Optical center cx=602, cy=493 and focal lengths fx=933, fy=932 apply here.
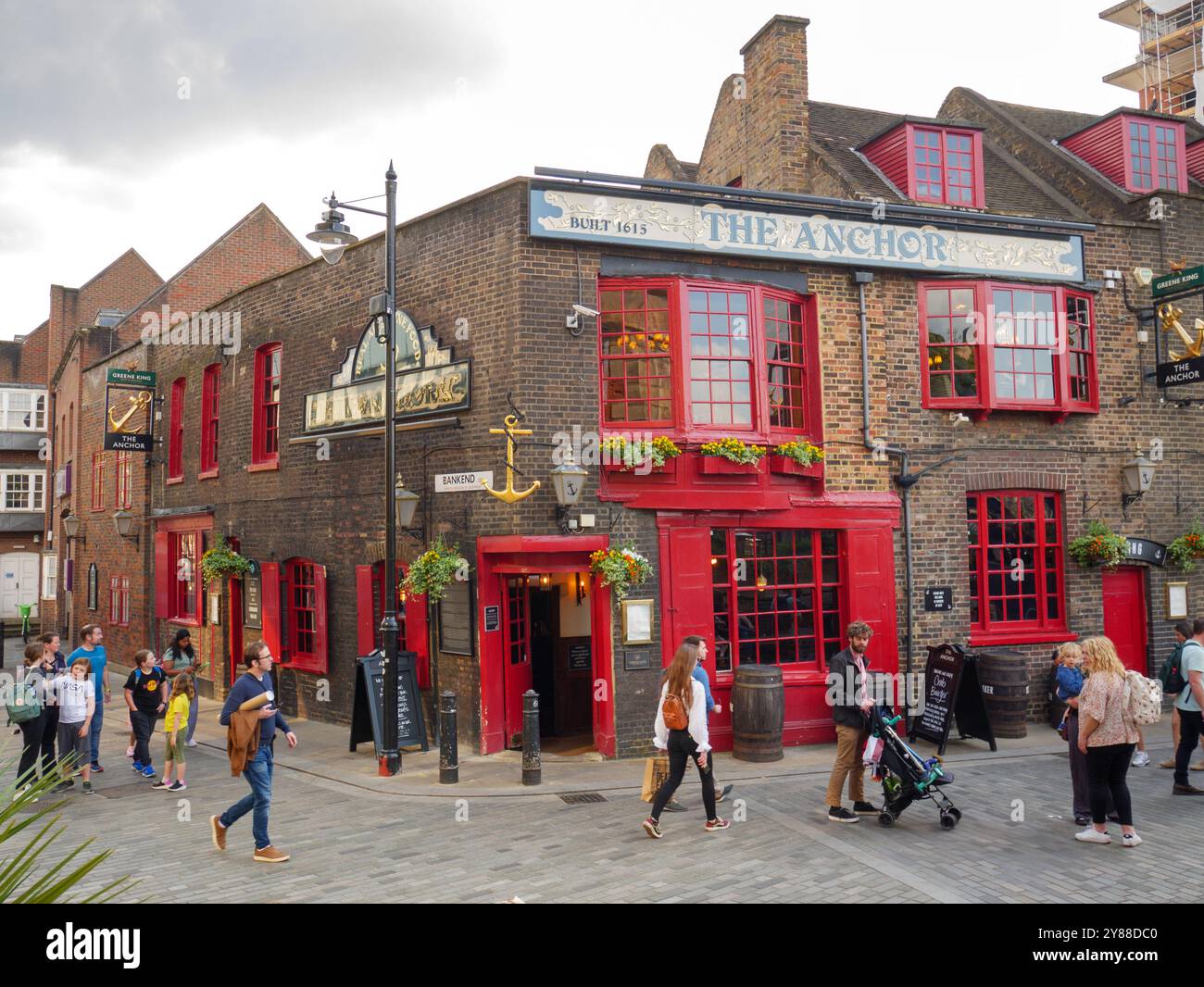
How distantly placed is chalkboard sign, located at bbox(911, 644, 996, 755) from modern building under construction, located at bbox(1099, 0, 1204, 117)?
36685 millimetres

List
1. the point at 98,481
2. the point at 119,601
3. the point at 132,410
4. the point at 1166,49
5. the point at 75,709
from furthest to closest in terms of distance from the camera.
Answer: the point at 1166,49, the point at 98,481, the point at 119,601, the point at 132,410, the point at 75,709

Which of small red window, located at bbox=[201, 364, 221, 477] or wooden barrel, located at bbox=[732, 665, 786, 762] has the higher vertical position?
small red window, located at bbox=[201, 364, 221, 477]

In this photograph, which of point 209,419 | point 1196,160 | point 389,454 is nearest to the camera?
point 389,454

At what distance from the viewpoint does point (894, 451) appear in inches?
503

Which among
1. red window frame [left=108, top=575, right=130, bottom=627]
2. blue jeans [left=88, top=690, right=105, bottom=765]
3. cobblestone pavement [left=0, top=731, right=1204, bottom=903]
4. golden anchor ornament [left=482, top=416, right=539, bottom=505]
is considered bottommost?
cobblestone pavement [left=0, top=731, right=1204, bottom=903]

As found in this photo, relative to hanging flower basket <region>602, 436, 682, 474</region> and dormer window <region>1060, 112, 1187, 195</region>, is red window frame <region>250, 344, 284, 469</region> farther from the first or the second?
dormer window <region>1060, 112, 1187, 195</region>

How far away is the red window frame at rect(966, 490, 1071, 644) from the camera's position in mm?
13430

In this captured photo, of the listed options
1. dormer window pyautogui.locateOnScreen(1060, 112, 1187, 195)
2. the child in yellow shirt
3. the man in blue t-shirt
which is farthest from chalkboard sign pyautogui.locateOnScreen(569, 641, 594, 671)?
dormer window pyautogui.locateOnScreen(1060, 112, 1187, 195)

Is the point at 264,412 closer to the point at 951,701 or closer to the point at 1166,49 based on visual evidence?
the point at 951,701

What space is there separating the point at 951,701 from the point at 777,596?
96.5 inches

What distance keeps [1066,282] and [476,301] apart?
8717 millimetres

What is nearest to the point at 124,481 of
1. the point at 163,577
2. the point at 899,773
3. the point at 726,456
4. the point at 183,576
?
the point at 163,577

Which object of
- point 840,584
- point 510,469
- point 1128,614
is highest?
point 510,469
